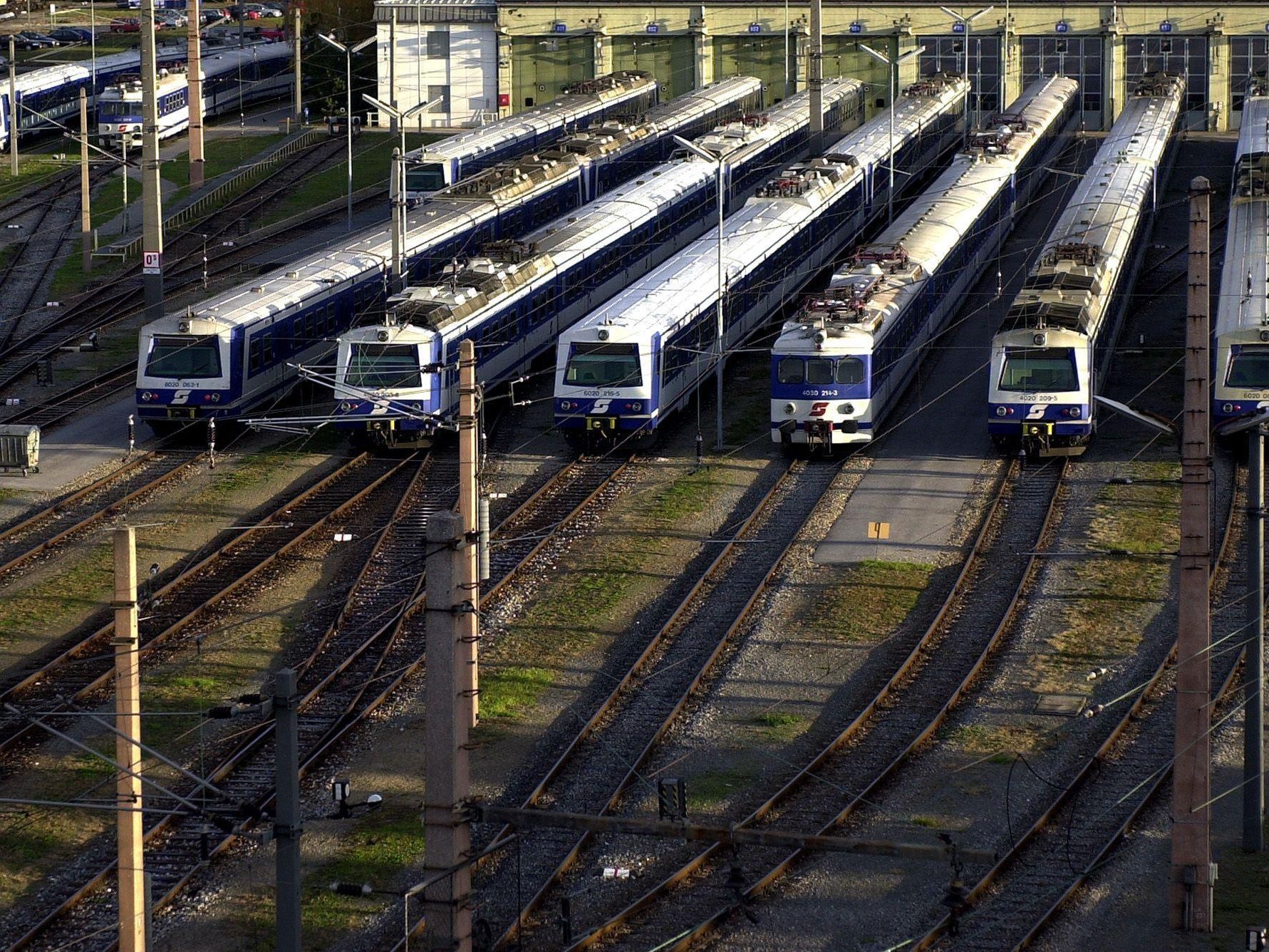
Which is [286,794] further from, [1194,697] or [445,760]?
[1194,697]

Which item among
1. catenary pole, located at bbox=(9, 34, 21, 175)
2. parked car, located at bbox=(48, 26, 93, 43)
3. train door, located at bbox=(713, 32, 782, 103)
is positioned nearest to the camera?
catenary pole, located at bbox=(9, 34, 21, 175)

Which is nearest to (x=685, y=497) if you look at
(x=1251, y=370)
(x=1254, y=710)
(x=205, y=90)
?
(x=1251, y=370)

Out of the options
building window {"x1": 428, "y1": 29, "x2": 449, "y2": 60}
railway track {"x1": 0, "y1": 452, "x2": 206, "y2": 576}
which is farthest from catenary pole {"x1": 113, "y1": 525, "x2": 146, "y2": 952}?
building window {"x1": 428, "y1": 29, "x2": 449, "y2": 60}

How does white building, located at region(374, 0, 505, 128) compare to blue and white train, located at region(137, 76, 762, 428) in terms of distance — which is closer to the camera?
blue and white train, located at region(137, 76, 762, 428)

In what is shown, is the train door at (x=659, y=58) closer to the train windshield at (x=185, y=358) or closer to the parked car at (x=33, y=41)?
the parked car at (x=33, y=41)

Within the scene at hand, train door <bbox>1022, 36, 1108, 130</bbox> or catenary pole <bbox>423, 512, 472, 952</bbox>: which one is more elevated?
train door <bbox>1022, 36, 1108, 130</bbox>

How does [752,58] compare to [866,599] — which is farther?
[752,58]

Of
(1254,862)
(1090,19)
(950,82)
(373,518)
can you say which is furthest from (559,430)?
(1090,19)

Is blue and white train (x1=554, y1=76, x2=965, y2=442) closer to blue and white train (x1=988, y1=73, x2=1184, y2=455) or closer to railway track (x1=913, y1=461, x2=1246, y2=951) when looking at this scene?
blue and white train (x1=988, y1=73, x2=1184, y2=455)
